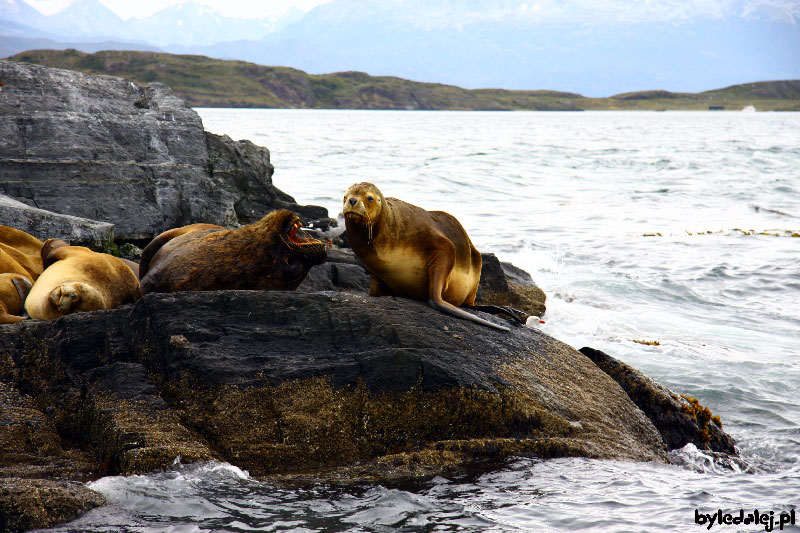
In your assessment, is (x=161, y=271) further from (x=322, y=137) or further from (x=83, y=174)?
(x=322, y=137)

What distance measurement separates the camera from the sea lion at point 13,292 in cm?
684

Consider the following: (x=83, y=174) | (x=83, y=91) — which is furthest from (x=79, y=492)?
(x=83, y=91)

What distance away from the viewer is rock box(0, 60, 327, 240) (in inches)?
415

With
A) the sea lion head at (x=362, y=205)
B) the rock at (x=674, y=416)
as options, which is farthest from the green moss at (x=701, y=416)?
the sea lion head at (x=362, y=205)

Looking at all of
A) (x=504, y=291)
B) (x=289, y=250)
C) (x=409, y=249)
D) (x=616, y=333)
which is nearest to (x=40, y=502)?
(x=289, y=250)

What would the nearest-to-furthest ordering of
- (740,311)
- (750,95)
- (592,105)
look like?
(740,311) → (592,105) → (750,95)

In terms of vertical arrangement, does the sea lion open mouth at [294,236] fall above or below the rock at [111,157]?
below

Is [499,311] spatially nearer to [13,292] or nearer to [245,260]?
[245,260]

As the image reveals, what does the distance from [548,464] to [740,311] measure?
9167 millimetres

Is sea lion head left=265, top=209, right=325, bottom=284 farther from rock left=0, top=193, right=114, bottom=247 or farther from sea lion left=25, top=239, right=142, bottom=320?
rock left=0, top=193, right=114, bottom=247

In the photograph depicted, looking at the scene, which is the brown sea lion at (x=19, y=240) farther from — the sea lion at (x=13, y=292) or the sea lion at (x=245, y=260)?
the sea lion at (x=245, y=260)

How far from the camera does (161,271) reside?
655 cm

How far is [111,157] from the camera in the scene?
36.0 ft

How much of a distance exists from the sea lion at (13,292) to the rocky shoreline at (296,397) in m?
1.63
